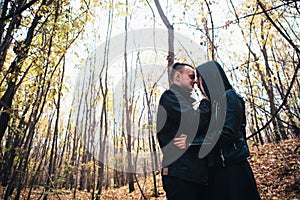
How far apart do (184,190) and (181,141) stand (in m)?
0.30

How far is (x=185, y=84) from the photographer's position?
5.94 feet

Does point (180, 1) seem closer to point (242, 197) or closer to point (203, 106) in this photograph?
point (203, 106)

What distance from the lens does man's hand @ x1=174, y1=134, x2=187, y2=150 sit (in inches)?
60.6

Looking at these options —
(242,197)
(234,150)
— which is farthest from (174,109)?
(242,197)

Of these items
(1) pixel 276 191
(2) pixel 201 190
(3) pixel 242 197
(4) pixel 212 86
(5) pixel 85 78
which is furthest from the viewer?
(5) pixel 85 78

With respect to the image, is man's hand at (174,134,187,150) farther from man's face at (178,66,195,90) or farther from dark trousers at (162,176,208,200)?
man's face at (178,66,195,90)

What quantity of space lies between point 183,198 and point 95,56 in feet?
32.8

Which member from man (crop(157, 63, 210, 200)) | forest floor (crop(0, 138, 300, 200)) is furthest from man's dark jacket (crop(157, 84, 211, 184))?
forest floor (crop(0, 138, 300, 200))

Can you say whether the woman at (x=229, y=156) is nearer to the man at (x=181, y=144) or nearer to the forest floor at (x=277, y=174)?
the man at (x=181, y=144)

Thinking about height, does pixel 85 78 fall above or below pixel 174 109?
above

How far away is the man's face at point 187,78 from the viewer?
5.95ft

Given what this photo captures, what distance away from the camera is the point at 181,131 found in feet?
5.22

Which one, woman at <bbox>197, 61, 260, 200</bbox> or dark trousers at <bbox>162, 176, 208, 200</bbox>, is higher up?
woman at <bbox>197, 61, 260, 200</bbox>

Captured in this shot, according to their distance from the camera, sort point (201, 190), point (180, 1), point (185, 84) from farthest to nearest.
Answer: point (180, 1) → point (185, 84) → point (201, 190)
